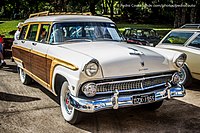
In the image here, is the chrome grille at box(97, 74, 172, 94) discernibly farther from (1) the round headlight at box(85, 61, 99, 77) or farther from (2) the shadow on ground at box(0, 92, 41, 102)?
(2) the shadow on ground at box(0, 92, 41, 102)

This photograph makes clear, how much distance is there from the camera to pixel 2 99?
20.1 ft

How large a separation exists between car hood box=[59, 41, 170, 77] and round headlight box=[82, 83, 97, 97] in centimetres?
25

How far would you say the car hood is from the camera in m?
4.23

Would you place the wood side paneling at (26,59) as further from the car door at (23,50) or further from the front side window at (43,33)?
the front side window at (43,33)

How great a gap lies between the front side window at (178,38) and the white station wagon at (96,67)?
250 cm

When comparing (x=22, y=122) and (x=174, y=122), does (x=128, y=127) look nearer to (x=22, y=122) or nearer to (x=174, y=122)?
(x=174, y=122)

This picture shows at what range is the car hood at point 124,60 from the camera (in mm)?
4227

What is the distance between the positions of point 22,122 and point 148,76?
2362 millimetres

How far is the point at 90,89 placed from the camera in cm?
412

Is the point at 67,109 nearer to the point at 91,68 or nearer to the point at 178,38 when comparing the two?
the point at 91,68

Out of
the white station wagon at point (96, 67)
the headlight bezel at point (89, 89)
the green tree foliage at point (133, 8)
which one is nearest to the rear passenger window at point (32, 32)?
the white station wagon at point (96, 67)

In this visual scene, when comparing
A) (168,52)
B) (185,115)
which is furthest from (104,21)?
(185,115)

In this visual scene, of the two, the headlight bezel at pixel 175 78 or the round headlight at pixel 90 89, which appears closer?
the round headlight at pixel 90 89

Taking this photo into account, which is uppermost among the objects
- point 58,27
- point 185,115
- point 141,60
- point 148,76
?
point 58,27
